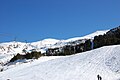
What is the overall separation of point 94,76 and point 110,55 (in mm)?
13969

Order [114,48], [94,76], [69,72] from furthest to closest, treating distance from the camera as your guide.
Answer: [114,48]
[69,72]
[94,76]

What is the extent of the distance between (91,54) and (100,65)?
35.6ft

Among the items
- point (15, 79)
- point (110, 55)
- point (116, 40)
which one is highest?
point (116, 40)

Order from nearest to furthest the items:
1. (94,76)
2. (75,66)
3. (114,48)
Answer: (94,76), (75,66), (114,48)

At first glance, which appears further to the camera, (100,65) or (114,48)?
(114,48)

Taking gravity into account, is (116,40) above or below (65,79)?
above

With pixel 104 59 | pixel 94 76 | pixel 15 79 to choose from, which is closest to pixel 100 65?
pixel 104 59

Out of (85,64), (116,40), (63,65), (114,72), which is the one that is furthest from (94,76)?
(116,40)

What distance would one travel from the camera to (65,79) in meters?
55.0

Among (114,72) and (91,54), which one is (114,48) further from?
(114,72)

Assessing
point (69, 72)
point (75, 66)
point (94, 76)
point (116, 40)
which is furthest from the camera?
point (116, 40)

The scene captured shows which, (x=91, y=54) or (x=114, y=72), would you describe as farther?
(x=91, y=54)

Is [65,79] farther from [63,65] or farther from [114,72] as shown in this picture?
[63,65]

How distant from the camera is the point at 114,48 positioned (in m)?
72.2
